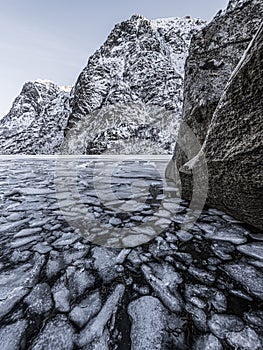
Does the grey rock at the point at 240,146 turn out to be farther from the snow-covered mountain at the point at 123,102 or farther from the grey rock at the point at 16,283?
the snow-covered mountain at the point at 123,102

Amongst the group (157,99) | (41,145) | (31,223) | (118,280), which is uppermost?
(157,99)

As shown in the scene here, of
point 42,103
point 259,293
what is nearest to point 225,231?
point 259,293

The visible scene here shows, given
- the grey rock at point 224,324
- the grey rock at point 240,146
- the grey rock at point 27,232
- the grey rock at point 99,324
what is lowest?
the grey rock at point 27,232

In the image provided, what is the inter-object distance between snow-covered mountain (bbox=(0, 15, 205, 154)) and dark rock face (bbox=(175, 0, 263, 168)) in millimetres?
29323

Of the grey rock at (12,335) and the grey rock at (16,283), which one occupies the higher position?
the grey rock at (12,335)

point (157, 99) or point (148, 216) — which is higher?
point (157, 99)

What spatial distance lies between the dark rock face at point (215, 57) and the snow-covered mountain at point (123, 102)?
29.3 metres

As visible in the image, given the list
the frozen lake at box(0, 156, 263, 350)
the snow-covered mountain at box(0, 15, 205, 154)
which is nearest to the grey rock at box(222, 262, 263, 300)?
the frozen lake at box(0, 156, 263, 350)

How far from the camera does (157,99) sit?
137 ft

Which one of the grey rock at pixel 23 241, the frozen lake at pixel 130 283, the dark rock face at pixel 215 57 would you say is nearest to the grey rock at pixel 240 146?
the frozen lake at pixel 130 283

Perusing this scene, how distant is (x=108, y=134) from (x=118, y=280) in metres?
36.0

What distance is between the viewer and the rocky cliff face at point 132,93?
35281mm

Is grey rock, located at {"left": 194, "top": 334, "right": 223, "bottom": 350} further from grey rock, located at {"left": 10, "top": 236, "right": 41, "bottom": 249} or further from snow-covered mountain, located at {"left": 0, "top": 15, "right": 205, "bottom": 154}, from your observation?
snow-covered mountain, located at {"left": 0, "top": 15, "right": 205, "bottom": 154}

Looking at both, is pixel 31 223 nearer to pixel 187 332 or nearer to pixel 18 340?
pixel 18 340
